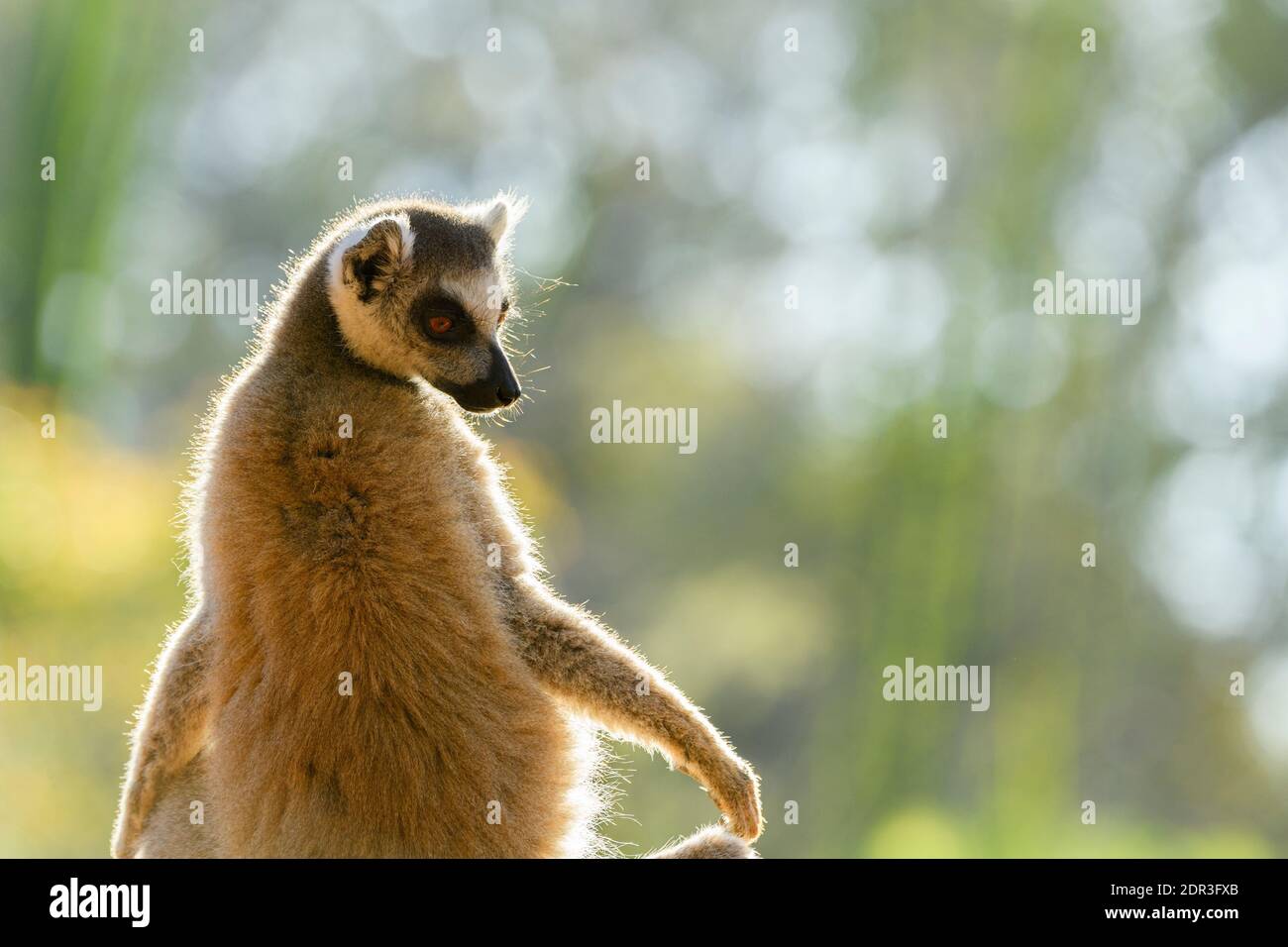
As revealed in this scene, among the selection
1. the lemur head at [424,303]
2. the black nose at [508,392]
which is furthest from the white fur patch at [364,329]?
the black nose at [508,392]

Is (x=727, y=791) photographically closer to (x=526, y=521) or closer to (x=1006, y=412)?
(x=526, y=521)

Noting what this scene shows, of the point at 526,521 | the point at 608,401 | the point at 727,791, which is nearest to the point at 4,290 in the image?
the point at 608,401

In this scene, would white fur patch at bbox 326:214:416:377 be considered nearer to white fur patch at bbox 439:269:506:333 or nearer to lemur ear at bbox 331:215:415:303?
lemur ear at bbox 331:215:415:303

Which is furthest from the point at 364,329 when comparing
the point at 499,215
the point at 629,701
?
the point at 629,701

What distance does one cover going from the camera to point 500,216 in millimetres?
4406

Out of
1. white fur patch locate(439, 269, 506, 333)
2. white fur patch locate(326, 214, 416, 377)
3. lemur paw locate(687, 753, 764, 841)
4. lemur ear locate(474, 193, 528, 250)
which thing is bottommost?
lemur paw locate(687, 753, 764, 841)

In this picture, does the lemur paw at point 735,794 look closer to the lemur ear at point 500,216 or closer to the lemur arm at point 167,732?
the lemur arm at point 167,732

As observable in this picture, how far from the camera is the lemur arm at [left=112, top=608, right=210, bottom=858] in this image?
3230mm

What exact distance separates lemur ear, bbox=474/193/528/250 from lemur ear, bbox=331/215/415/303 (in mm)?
512

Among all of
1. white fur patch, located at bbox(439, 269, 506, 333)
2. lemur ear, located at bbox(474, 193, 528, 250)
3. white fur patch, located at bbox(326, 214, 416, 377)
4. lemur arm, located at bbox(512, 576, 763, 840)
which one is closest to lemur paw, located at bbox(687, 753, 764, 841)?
lemur arm, located at bbox(512, 576, 763, 840)

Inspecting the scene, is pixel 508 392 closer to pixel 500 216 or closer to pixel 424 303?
pixel 424 303

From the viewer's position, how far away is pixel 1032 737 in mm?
14312

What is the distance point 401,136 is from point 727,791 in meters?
17.8

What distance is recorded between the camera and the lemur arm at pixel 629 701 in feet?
10.3
